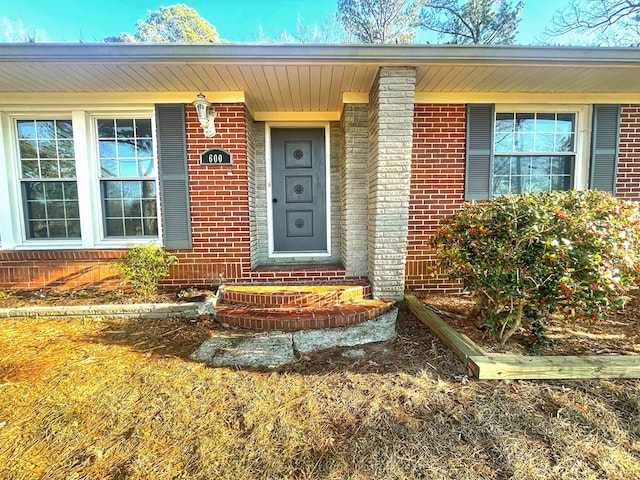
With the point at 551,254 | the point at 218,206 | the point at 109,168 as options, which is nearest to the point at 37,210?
the point at 109,168

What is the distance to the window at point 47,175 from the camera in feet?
12.5

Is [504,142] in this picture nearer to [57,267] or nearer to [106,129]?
[106,129]

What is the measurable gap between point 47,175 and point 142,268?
192 cm

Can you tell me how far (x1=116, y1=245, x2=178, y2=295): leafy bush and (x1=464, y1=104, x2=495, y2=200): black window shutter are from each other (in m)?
3.89

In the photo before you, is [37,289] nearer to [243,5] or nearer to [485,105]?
[485,105]

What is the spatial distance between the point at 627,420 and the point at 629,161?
3.82 m

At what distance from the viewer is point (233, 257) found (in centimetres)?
382

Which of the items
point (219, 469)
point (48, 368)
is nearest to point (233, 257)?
point (48, 368)

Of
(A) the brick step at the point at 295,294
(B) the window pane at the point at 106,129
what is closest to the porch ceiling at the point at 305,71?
(B) the window pane at the point at 106,129

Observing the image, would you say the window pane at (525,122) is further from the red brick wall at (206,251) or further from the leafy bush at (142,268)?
the leafy bush at (142,268)

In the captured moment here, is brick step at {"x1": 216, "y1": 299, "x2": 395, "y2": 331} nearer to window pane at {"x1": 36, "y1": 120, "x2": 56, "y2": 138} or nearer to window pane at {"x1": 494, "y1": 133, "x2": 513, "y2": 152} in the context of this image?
window pane at {"x1": 494, "y1": 133, "x2": 513, "y2": 152}

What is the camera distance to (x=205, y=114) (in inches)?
134

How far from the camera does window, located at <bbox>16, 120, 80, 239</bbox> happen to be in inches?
150

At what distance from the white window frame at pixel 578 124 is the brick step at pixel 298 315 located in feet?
→ 8.83
